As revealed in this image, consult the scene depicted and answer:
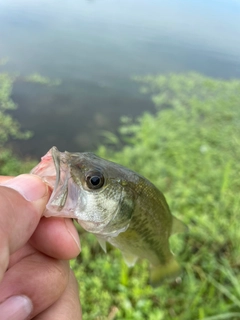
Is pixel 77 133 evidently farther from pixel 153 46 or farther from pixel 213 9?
pixel 213 9

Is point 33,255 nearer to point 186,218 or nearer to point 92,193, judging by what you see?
point 92,193

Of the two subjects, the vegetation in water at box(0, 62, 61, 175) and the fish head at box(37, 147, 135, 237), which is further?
the vegetation in water at box(0, 62, 61, 175)

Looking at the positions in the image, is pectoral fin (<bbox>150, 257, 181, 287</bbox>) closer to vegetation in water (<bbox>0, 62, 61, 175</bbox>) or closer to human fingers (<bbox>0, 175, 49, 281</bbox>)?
human fingers (<bbox>0, 175, 49, 281</bbox>)

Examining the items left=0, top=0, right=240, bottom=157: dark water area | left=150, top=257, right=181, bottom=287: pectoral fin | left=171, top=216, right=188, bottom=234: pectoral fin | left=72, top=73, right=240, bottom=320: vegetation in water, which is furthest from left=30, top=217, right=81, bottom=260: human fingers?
left=0, top=0, right=240, bottom=157: dark water area

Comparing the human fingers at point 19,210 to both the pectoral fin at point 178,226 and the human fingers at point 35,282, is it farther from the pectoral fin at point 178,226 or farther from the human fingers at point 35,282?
the pectoral fin at point 178,226

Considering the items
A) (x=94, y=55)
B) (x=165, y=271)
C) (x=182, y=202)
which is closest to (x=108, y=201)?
(x=165, y=271)

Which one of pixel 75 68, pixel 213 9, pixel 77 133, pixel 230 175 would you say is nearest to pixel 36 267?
pixel 230 175

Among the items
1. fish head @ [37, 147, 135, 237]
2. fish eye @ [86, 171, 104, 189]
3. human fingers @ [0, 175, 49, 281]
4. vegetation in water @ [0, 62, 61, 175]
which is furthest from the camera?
vegetation in water @ [0, 62, 61, 175]

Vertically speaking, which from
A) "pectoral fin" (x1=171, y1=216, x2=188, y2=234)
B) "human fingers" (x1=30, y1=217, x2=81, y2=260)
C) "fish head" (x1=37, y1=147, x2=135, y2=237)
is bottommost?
"pectoral fin" (x1=171, y1=216, x2=188, y2=234)
